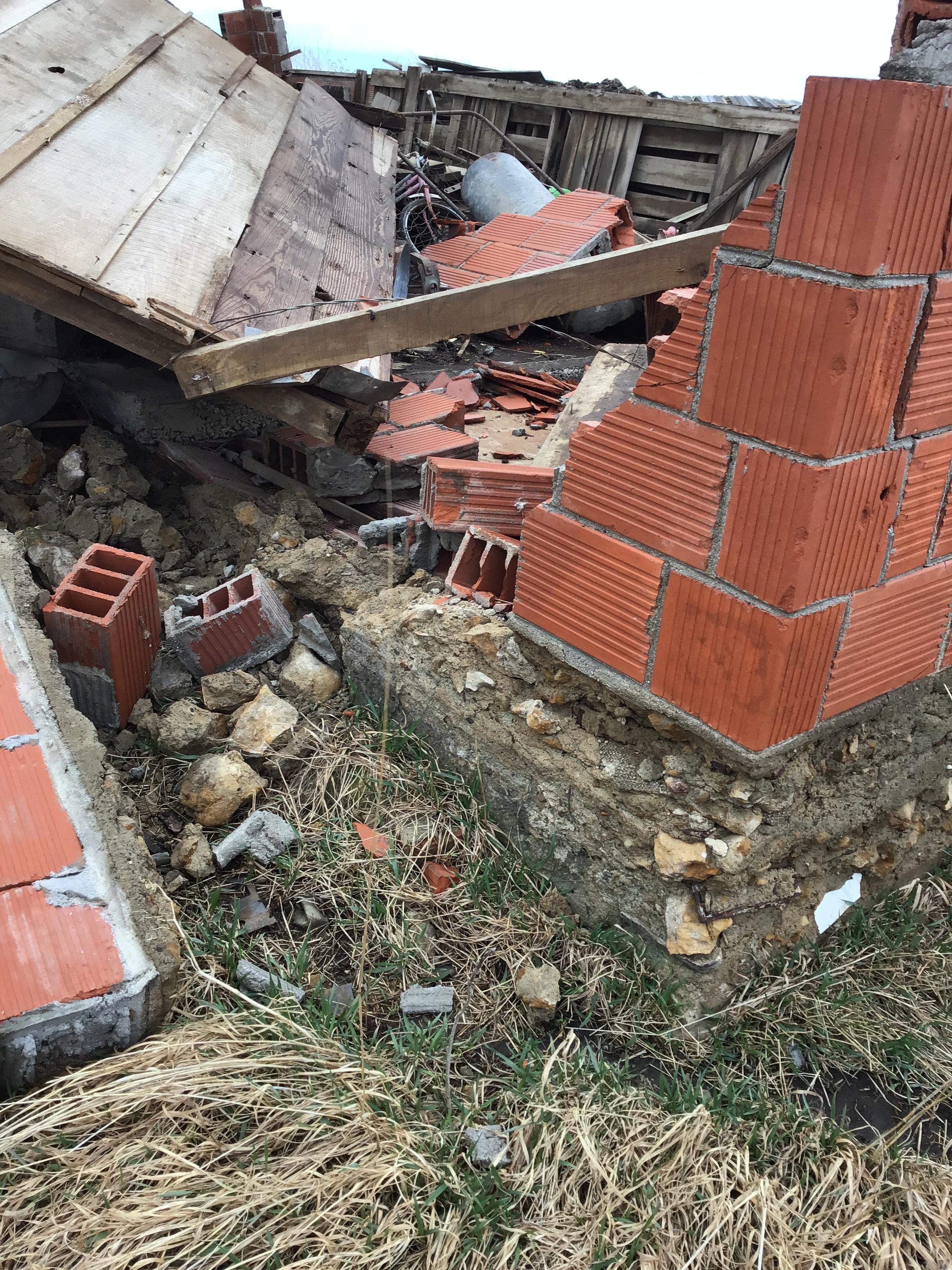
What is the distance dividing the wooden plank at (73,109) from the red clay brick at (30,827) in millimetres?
→ 2491

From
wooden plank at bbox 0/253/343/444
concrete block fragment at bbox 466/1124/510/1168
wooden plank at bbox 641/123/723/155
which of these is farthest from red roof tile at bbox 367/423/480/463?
wooden plank at bbox 641/123/723/155

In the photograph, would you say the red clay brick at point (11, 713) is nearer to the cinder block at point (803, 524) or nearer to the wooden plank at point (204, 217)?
the wooden plank at point (204, 217)

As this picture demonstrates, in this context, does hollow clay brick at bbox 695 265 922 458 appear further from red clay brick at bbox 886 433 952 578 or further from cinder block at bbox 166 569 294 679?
cinder block at bbox 166 569 294 679

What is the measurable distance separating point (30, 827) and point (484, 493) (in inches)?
65.7

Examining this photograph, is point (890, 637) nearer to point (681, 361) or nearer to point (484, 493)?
point (681, 361)

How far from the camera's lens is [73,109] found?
409 centimetres

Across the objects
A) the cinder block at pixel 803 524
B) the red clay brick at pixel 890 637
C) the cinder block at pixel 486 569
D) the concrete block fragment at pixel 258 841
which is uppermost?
the cinder block at pixel 803 524

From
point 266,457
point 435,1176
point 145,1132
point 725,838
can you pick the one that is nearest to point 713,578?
point 725,838

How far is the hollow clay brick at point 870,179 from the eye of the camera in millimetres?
1522

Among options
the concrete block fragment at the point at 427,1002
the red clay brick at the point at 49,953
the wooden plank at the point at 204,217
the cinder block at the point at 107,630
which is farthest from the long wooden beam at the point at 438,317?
the concrete block fragment at the point at 427,1002

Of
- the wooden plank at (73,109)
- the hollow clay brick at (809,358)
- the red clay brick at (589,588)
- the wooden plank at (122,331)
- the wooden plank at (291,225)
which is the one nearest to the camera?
the hollow clay brick at (809,358)

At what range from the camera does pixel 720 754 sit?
2.16 m

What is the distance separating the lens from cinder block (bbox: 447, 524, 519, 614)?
2867mm

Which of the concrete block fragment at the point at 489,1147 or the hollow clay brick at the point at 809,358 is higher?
the hollow clay brick at the point at 809,358
